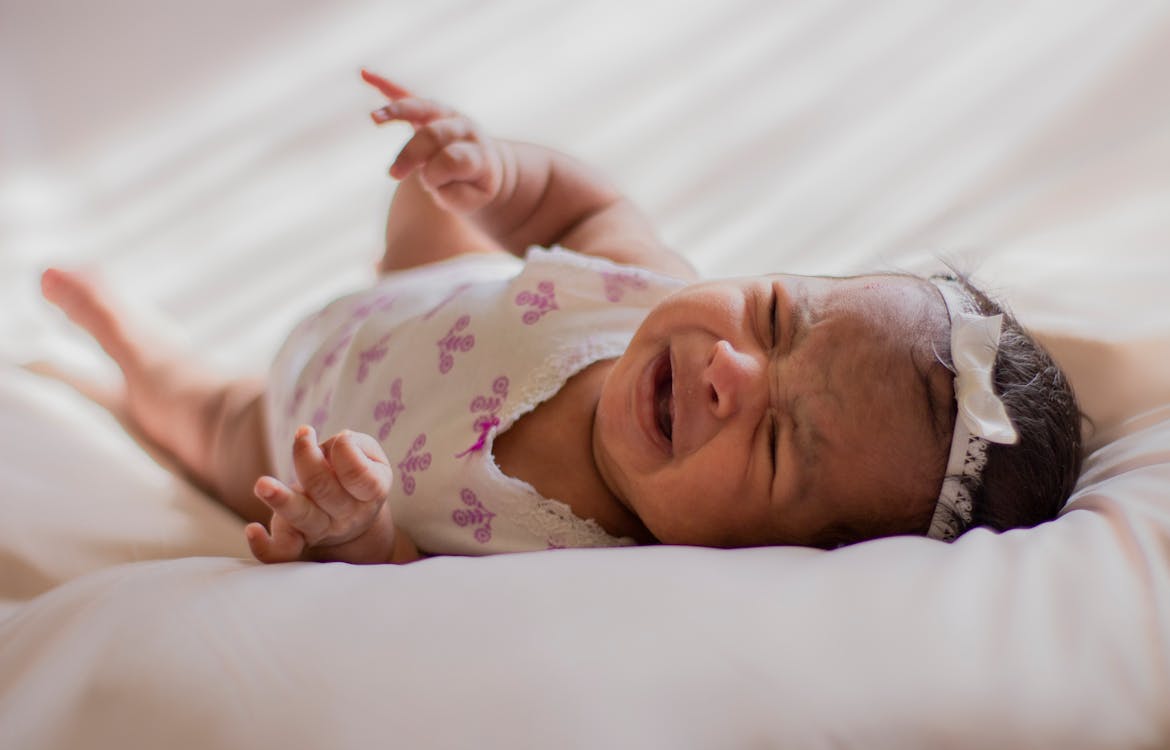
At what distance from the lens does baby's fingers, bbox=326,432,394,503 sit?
2.78 ft

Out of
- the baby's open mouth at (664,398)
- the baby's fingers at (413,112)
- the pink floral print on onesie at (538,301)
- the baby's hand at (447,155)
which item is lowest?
the baby's open mouth at (664,398)

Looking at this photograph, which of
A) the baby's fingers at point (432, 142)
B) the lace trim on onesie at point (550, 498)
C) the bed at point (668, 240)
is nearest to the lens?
the bed at point (668, 240)

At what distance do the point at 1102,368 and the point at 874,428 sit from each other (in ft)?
1.09

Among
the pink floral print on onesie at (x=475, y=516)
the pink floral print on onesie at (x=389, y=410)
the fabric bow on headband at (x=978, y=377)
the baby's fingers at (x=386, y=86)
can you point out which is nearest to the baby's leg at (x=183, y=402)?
the pink floral print on onesie at (x=389, y=410)

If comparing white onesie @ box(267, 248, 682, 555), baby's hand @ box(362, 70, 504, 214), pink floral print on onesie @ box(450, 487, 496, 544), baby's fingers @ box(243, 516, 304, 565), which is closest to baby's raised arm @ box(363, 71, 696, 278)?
baby's hand @ box(362, 70, 504, 214)

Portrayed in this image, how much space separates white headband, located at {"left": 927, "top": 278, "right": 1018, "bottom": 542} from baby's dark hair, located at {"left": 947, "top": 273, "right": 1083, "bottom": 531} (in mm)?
11

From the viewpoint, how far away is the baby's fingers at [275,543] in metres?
0.87

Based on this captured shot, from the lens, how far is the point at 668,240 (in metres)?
1.75

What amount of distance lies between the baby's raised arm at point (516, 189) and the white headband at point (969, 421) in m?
0.53

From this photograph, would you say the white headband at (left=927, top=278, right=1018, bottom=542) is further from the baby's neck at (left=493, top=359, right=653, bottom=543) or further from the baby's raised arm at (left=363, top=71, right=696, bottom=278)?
the baby's raised arm at (left=363, top=71, right=696, bottom=278)

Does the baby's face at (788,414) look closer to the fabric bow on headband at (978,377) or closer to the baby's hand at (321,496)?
the fabric bow on headband at (978,377)

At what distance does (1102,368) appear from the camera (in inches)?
43.7

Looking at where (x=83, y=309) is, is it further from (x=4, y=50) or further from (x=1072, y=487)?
(x=1072, y=487)

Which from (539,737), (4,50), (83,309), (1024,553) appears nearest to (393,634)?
(539,737)
